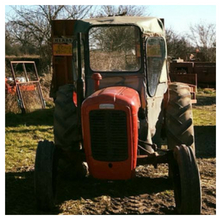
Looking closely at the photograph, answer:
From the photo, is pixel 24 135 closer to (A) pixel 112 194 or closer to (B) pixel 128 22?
(A) pixel 112 194

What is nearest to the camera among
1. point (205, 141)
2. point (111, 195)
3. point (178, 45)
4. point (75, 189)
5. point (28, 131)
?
point (111, 195)

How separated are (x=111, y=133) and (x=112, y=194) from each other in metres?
1.19

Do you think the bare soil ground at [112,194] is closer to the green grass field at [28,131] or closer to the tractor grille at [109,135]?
the green grass field at [28,131]

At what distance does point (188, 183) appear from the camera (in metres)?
4.05

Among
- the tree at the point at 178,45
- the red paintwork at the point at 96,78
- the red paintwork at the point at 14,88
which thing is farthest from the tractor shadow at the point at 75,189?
the tree at the point at 178,45

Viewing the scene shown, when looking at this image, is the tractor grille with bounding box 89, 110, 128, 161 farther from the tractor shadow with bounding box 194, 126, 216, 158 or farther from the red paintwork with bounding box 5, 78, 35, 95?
the red paintwork with bounding box 5, 78, 35, 95

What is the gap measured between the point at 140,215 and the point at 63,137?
1.56 meters

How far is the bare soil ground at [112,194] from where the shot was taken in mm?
4477

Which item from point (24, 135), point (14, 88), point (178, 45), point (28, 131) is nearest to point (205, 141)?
point (24, 135)

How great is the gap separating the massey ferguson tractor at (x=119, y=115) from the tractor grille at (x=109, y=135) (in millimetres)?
11

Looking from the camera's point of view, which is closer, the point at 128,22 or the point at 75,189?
the point at 128,22

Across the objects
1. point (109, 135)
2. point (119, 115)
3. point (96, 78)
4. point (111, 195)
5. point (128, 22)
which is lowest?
point (111, 195)

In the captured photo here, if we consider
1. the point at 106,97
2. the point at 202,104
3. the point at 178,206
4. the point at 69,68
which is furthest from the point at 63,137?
the point at 202,104

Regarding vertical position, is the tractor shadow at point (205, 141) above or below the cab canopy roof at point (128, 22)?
below
